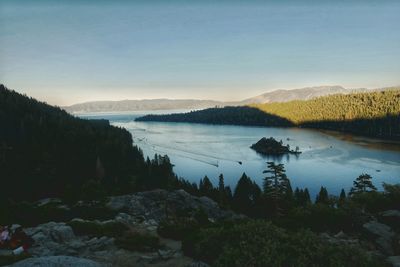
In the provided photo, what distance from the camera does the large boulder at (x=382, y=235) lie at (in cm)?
2114

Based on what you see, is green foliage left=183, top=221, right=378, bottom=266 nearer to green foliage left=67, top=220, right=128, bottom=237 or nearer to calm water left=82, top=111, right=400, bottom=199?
green foliage left=67, top=220, right=128, bottom=237

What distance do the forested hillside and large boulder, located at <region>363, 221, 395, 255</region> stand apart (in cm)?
6322

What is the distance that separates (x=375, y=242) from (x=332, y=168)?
12199 centimetres

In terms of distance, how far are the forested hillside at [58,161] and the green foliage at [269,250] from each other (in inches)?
2570

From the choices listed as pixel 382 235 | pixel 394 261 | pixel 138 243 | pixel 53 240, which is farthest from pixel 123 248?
pixel 382 235

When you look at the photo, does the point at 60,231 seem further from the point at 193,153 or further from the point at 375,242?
the point at 193,153

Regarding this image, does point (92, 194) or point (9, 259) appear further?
point (92, 194)

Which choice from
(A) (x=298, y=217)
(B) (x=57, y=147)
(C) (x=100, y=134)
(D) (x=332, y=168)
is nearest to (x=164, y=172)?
(B) (x=57, y=147)

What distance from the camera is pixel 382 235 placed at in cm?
2270

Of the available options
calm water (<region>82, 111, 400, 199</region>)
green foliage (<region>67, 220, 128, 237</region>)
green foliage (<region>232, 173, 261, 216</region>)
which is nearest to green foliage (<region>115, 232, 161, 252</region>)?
green foliage (<region>67, 220, 128, 237</region>)

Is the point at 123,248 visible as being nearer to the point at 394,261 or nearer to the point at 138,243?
the point at 138,243

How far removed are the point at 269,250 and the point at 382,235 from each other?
42.3ft

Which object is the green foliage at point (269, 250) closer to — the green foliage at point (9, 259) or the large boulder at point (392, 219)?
the green foliage at point (9, 259)

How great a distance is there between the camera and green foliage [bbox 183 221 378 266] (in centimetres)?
1395
